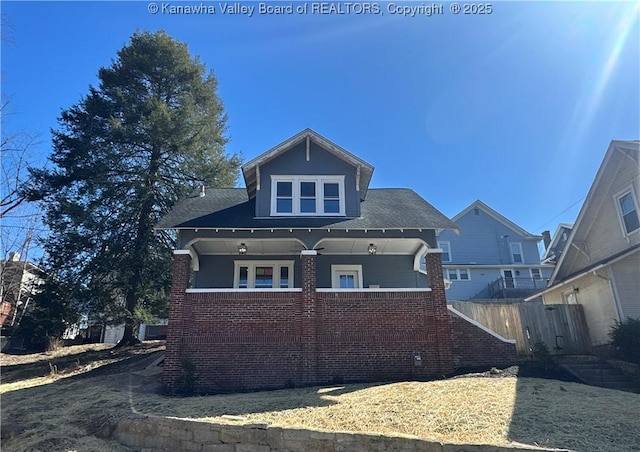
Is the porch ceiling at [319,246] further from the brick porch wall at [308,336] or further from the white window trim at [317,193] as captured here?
the brick porch wall at [308,336]

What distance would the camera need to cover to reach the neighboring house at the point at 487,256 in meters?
30.6

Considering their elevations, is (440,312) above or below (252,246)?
below

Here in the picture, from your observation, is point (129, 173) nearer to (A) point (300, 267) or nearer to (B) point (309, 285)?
(A) point (300, 267)

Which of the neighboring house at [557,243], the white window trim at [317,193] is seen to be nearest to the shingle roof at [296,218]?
the white window trim at [317,193]

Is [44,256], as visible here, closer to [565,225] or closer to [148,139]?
[148,139]

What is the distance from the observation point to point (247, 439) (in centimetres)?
738

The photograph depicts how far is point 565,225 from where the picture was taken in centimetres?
2803

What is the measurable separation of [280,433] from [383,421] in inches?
68.5

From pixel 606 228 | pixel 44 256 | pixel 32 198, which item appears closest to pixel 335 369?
pixel 606 228

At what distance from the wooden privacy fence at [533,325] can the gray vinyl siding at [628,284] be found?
160cm

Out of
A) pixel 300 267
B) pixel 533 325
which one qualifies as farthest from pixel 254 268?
pixel 533 325

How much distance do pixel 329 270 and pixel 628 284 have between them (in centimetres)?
1011

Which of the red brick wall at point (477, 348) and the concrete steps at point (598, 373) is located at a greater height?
the red brick wall at point (477, 348)

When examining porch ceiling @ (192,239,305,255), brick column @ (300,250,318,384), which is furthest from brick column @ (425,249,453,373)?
porch ceiling @ (192,239,305,255)
